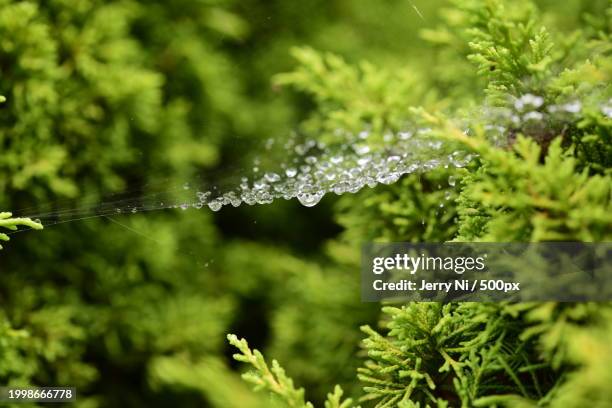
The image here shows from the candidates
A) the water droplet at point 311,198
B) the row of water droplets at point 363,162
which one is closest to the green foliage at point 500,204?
the row of water droplets at point 363,162

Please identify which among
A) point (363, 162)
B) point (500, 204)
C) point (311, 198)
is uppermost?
point (363, 162)

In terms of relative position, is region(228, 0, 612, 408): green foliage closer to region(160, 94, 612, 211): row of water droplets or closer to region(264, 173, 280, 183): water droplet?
region(160, 94, 612, 211): row of water droplets

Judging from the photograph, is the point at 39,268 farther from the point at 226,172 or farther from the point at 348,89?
the point at 348,89

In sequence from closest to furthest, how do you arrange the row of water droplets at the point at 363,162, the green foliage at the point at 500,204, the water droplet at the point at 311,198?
1. the green foliage at the point at 500,204
2. the row of water droplets at the point at 363,162
3. the water droplet at the point at 311,198

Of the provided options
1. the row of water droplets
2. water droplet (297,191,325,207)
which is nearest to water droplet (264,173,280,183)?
the row of water droplets

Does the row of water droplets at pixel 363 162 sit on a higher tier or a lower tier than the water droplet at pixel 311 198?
higher

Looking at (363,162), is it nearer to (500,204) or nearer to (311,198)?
(311,198)

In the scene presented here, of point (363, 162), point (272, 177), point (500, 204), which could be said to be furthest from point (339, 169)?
point (500, 204)

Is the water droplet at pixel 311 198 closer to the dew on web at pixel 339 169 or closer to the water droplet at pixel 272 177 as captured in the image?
the dew on web at pixel 339 169
